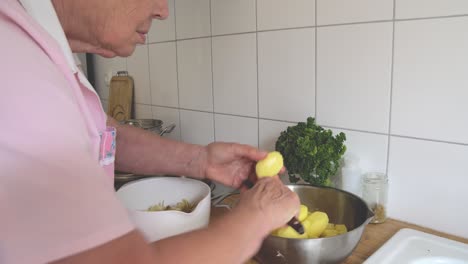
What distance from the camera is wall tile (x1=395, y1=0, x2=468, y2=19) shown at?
0.74 meters

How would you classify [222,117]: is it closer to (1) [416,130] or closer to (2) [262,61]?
(2) [262,61]

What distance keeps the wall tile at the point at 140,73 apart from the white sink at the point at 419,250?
1.13 metres

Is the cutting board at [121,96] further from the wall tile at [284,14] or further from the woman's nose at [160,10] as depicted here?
the woman's nose at [160,10]

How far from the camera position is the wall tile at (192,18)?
4.11 feet

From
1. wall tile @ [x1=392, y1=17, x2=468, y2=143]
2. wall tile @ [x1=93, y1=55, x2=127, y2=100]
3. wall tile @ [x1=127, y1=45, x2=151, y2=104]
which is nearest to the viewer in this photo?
wall tile @ [x1=392, y1=17, x2=468, y2=143]

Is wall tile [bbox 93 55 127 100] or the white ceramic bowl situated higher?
wall tile [bbox 93 55 127 100]

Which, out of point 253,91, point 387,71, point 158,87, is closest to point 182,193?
point 253,91

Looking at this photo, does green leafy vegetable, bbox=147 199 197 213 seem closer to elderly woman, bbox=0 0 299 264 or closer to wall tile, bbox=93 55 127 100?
elderly woman, bbox=0 0 299 264

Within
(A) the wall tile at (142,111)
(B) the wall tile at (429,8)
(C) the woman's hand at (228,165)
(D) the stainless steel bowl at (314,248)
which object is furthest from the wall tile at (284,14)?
(A) the wall tile at (142,111)

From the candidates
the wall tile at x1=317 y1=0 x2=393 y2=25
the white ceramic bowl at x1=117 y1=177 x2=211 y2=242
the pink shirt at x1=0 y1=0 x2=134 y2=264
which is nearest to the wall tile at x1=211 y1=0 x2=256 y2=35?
the wall tile at x1=317 y1=0 x2=393 y2=25

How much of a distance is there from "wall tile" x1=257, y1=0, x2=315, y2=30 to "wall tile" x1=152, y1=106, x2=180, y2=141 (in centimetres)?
54

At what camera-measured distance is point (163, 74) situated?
149 centimetres

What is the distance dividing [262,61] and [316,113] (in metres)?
0.23

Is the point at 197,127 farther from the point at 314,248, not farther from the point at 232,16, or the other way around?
the point at 314,248
